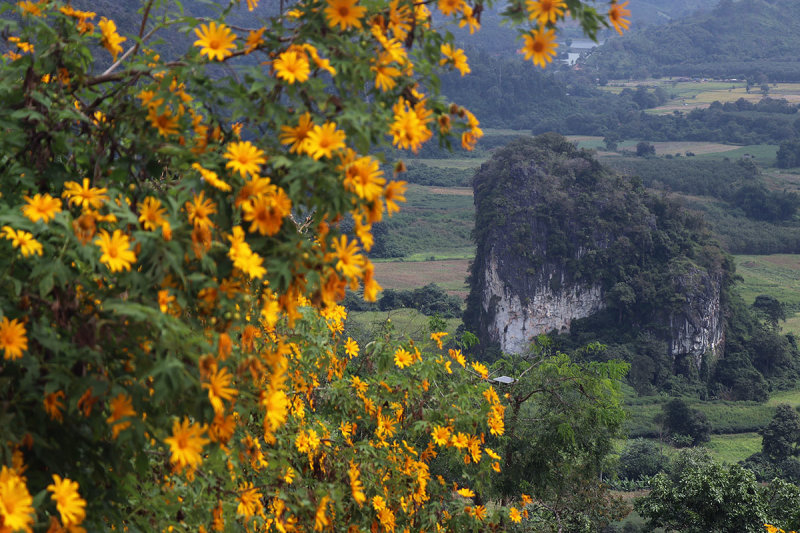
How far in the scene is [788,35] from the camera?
4638 inches

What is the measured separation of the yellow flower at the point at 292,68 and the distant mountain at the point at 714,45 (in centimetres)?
11674

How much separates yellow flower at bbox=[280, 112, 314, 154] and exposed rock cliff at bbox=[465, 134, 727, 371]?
124ft

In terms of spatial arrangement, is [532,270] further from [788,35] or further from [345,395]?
[788,35]

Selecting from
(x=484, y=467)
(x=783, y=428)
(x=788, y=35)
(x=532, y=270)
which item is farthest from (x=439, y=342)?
(x=788, y=35)

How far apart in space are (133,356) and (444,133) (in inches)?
34.2

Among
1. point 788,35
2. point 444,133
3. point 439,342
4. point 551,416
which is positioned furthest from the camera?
point 788,35

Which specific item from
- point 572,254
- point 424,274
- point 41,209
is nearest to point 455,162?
point 424,274

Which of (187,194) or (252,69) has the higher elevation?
(252,69)

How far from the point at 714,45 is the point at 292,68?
128365 millimetres

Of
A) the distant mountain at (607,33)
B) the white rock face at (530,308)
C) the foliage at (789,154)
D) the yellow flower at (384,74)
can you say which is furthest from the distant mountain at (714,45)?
the yellow flower at (384,74)

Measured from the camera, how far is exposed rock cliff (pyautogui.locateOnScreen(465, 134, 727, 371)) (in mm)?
39125

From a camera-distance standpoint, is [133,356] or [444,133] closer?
[133,356]

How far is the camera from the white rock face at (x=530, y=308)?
3956 cm

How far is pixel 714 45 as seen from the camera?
118125 millimetres
